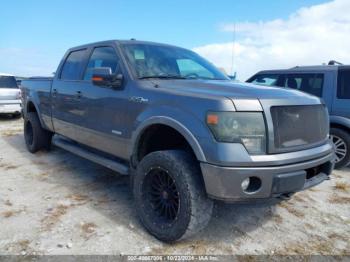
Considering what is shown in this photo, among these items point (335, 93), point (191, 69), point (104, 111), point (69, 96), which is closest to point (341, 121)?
point (335, 93)

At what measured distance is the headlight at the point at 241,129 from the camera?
8.60 feet

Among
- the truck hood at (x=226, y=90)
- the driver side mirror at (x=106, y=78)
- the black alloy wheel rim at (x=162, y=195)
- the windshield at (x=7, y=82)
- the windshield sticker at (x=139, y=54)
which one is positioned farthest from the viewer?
the windshield at (x=7, y=82)

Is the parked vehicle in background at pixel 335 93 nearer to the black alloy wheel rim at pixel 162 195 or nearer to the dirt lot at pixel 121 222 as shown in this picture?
the dirt lot at pixel 121 222

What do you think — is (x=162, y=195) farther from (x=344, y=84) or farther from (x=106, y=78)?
(x=344, y=84)

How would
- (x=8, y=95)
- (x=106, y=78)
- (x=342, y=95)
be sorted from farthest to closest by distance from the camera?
(x=8, y=95)
(x=342, y=95)
(x=106, y=78)

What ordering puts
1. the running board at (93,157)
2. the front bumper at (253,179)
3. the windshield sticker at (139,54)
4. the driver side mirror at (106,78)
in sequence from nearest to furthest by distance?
the front bumper at (253,179)
the driver side mirror at (106,78)
the running board at (93,157)
the windshield sticker at (139,54)

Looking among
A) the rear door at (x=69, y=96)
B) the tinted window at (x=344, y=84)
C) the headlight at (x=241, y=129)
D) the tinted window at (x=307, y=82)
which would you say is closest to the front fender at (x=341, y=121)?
the tinted window at (x=344, y=84)

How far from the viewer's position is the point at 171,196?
307 centimetres

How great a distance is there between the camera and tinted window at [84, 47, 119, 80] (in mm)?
3982

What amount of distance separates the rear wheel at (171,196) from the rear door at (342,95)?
12.3 feet

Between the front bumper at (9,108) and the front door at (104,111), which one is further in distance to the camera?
the front bumper at (9,108)

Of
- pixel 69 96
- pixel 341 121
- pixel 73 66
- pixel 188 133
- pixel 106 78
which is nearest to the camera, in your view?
pixel 188 133

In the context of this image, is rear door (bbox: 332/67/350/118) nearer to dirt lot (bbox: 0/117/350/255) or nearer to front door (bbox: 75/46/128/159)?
dirt lot (bbox: 0/117/350/255)

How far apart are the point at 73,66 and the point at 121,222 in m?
2.66
